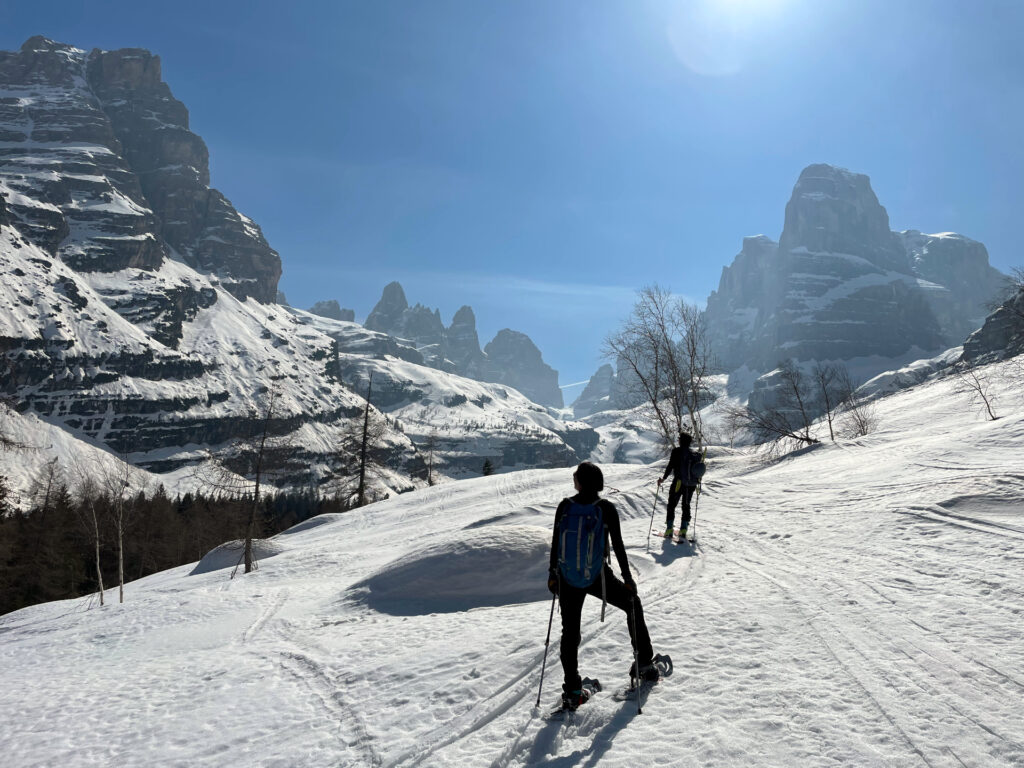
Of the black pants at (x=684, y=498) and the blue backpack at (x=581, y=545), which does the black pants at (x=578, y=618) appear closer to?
the blue backpack at (x=581, y=545)

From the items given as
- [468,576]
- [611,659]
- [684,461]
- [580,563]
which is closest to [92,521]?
[468,576]

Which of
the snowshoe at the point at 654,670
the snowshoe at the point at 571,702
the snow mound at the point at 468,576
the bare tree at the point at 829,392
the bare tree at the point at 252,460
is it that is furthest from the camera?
the bare tree at the point at 829,392

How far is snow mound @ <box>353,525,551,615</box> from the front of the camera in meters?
9.62

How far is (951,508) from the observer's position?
1027 centimetres

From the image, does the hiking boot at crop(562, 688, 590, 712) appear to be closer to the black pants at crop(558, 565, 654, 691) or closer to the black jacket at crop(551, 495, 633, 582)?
the black pants at crop(558, 565, 654, 691)

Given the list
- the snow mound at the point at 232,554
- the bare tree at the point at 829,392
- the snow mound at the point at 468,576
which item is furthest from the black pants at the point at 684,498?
the bare tree at the point at 829,392

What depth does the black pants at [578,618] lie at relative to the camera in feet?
15.5

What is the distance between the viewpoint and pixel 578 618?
15.8ft

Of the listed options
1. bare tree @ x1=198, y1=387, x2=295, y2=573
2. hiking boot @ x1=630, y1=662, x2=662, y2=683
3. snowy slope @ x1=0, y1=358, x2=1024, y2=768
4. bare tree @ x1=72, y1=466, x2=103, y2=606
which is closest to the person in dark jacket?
snowy slope @ x1=0, y1=358, x2=1024, y2=768

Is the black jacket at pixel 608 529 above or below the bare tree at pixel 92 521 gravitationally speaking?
above

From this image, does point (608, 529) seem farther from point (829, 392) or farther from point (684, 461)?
point (829, 392)

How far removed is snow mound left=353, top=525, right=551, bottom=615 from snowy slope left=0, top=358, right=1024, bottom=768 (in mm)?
43

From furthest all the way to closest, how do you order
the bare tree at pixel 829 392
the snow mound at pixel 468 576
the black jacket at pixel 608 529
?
1. the bare tree at pixel 829 392
2. the snow mound at pixel 468 576
3. the black jacket at pixel 608 529

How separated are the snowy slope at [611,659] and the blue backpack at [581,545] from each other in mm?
1206
